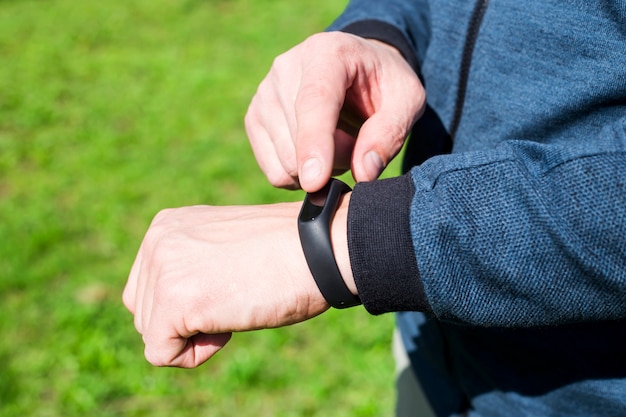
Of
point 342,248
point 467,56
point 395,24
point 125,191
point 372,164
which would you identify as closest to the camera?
point 342,248

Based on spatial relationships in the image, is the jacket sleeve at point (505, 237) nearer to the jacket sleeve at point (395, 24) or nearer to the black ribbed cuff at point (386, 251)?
the black ribbed cuff at point (386, 251)

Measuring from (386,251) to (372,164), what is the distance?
212mm

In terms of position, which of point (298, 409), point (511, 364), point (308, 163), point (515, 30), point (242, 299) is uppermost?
point (515, 30)

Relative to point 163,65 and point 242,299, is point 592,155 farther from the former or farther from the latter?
point 163,65

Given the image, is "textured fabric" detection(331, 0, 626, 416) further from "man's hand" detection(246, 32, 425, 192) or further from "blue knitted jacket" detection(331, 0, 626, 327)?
"man's hand" detection(246, 32, 425, 192)

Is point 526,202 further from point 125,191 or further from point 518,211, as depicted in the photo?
point 125,191

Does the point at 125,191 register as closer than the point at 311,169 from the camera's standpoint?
No

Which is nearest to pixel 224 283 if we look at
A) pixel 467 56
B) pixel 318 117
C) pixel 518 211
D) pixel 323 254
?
pixel 323 254

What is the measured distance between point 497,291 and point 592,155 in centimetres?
21

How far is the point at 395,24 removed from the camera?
1.33 meters

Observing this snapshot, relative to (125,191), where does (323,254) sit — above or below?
above

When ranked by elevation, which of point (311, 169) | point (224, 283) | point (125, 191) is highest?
point (311, 169)

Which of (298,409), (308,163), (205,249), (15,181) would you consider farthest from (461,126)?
(15,181)

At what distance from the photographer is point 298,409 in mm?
2553
